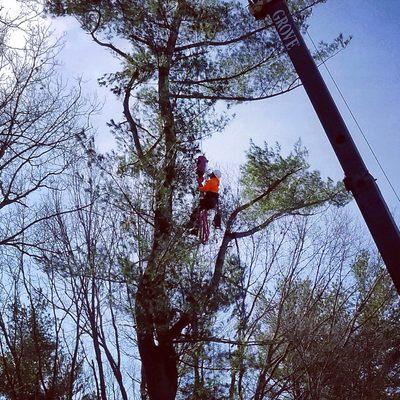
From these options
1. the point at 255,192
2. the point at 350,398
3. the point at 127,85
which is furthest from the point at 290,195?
the point at 350,398

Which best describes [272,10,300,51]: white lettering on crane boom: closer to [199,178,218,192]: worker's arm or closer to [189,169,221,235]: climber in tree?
[189,169,221,235]: climber in tree

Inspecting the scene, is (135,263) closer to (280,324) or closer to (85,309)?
(85,309)

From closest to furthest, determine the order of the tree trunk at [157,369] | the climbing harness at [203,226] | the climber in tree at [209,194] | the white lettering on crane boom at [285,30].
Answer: the white lettering on crane boom at [285,30], the tree trunk at [157,369], the climber in tree at [209,194], the climbing harness at [203,226]

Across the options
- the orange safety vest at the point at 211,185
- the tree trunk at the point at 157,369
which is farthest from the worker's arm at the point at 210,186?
the tree trunk at the point at 157,369

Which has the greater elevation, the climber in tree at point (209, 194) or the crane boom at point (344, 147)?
the climber in tree at point (209, 194)

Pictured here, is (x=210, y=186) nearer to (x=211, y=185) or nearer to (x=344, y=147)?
(x=211, y=185)

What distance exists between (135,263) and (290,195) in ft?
12.3

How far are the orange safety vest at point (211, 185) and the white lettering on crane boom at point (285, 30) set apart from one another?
2832 mm

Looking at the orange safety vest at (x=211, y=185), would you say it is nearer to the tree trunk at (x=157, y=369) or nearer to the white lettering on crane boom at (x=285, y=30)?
the tree trunk at (x=157, y=369)

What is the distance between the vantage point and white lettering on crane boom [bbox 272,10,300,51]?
491 centimetres

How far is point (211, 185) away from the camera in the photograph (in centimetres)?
735

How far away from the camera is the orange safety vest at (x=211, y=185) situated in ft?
24.1

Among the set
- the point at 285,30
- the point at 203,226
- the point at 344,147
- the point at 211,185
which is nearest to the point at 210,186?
the point at 211,185

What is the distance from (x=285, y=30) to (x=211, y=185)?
2.98 m
